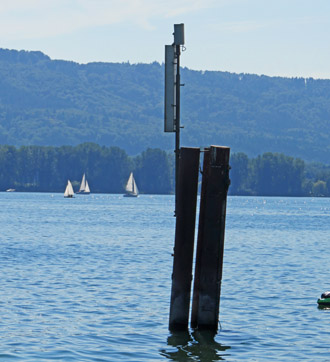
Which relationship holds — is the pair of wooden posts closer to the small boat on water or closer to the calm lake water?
the calm lake water

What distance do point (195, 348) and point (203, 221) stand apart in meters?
3.57

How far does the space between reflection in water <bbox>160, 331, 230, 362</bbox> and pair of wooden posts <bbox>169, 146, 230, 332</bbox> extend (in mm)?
1589

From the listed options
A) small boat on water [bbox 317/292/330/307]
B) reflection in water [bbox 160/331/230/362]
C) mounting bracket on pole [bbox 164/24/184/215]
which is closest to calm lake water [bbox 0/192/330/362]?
reflection in water [bbox 160/331/230/362]

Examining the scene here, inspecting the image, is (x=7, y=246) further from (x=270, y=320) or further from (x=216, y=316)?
(x=216, y=316)

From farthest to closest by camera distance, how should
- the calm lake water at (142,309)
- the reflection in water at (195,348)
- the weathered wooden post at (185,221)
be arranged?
the calm lake water at (142,309)
the reflection in water at (195,348)
the weathered wooden post at (185,221)

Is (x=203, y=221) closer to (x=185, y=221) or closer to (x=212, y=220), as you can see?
(x=212, y=220)

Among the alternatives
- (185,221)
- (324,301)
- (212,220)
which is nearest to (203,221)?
(212,220)

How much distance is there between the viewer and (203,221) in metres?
18.7

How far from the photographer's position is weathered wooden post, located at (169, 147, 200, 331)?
A: 1847 cm

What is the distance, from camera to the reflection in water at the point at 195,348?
19.7 meters

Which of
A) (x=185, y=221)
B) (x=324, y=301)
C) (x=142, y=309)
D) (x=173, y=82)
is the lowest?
(x=142, y=309)

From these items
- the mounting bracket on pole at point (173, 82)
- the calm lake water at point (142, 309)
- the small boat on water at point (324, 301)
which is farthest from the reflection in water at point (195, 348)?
the small boat on water at point (324, 301)

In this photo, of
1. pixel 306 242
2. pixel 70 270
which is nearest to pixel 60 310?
pixel 70 270

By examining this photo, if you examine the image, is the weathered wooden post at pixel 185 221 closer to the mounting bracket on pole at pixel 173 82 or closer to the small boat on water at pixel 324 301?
the mounting bracket on pole at pixel 173 82
